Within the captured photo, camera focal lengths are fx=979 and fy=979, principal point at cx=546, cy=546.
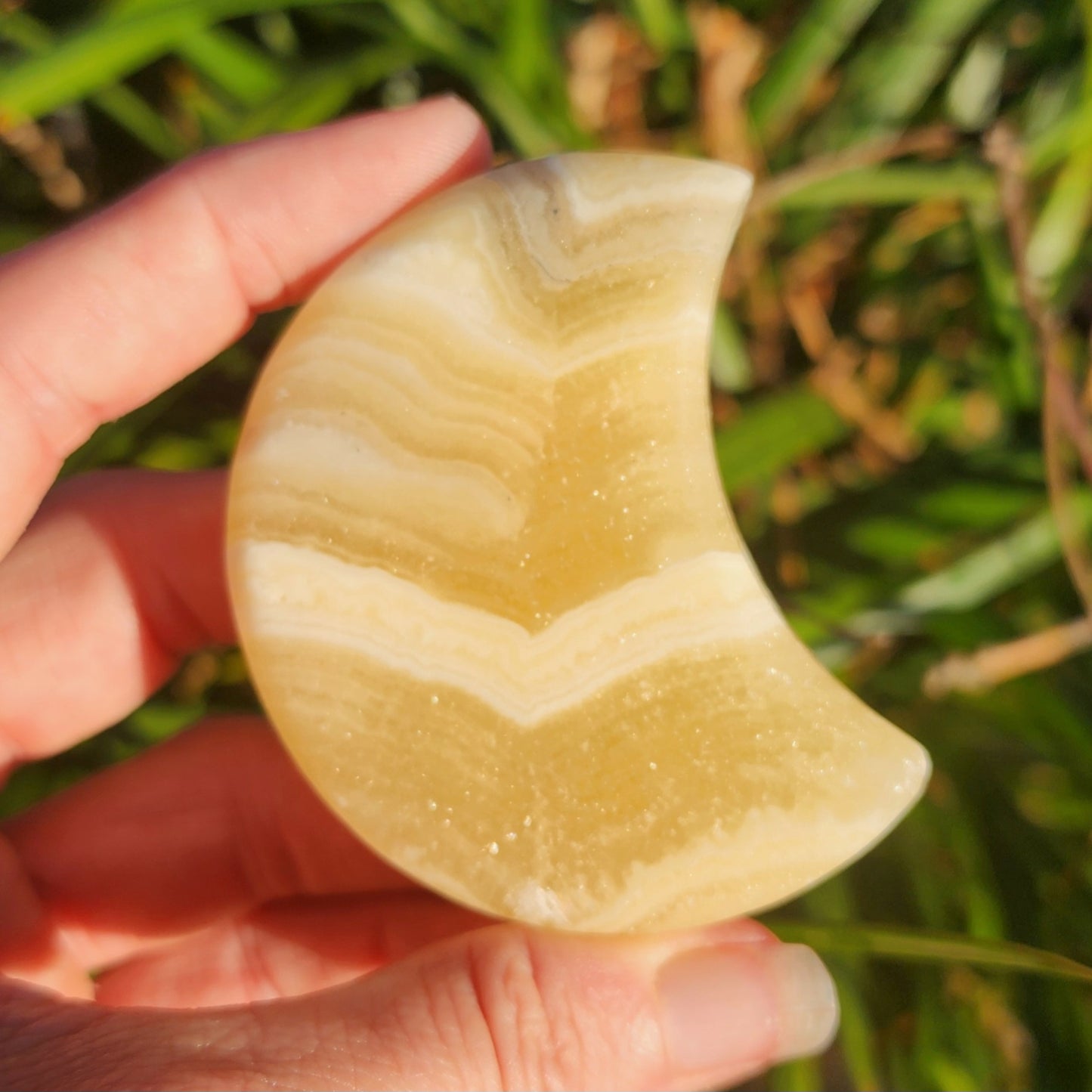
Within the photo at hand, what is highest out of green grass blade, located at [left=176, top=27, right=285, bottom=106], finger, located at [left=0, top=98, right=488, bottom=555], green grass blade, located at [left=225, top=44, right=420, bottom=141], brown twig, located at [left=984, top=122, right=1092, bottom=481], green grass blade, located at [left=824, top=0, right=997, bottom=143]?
green grass blade, located at [left=176, top=27, right=285, bottom=106]

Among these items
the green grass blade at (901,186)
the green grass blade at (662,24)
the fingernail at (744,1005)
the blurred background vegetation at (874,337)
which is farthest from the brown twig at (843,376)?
the fingernail at (744,1005)

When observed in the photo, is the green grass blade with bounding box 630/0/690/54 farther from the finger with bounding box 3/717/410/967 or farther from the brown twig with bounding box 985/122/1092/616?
the finger with bounding box 3/717/410/967

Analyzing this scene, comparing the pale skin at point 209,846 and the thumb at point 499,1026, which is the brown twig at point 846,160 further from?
the thumb at point 499,1026

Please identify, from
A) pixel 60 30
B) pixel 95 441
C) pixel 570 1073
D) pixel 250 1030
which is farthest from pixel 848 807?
pixel 60 30

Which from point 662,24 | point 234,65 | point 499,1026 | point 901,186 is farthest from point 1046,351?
point 234,65

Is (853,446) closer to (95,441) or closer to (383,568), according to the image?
(383,568)

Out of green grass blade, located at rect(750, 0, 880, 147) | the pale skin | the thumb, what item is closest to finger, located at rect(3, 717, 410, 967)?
the pale skin

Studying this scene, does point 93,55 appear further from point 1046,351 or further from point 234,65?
point 1046,351
